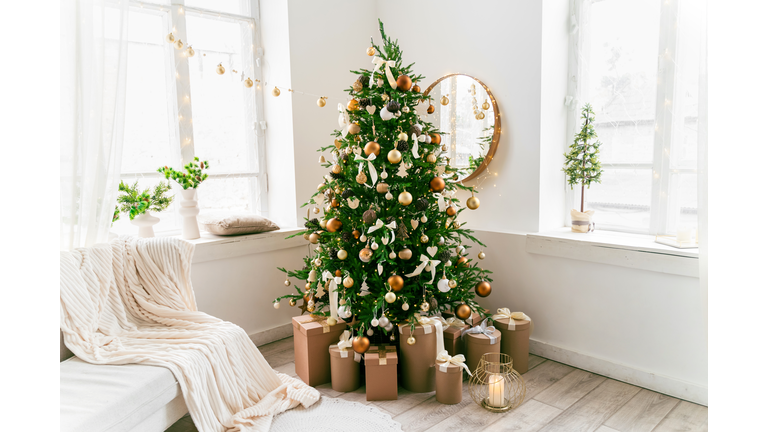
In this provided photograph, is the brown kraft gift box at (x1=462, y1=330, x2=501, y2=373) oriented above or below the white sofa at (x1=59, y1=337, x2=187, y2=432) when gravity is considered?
below

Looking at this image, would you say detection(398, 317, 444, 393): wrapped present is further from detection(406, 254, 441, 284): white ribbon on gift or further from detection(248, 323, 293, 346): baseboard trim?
detection(248, 323, 293, 346): baseboard trim

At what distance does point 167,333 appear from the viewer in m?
2.02

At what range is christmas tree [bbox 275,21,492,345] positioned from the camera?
2273 millimetres

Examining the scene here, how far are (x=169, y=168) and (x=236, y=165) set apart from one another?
22.2 inches

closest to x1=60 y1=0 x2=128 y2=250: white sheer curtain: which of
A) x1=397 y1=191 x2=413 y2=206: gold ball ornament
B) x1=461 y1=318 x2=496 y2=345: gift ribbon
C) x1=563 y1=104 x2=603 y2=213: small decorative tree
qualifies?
x1=397 y1=191 x2=413 y2=206: gold ball ornament

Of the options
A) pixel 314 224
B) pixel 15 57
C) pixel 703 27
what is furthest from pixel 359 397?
pixel 703 27

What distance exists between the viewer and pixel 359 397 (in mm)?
2316

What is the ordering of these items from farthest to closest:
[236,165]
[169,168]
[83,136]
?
[236,165] → [169,168] → [83,136]

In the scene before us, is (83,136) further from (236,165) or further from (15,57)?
(15,57)

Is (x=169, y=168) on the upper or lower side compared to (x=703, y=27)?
lower

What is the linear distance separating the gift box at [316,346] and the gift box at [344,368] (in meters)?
0.08

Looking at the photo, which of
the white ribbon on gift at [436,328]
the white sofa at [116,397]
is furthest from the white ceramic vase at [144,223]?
the white ribbon on gift at [436,328]

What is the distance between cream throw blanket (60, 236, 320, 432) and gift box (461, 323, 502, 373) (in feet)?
2.72

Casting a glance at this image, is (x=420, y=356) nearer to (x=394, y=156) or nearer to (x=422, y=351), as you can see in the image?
(x=422, y=351)
